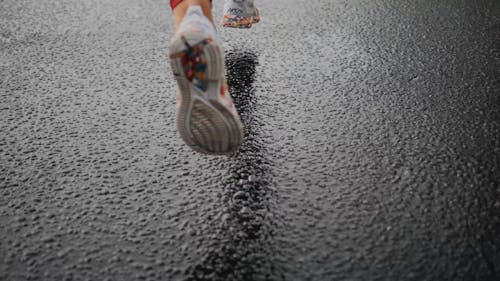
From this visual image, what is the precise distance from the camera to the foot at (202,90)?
1.53 m

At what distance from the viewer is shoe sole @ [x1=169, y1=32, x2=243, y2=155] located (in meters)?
1.53

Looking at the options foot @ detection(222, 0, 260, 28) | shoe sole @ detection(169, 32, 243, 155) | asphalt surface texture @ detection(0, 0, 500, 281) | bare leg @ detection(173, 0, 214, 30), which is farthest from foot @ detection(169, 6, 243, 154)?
foot @ detection(222, 0, 260, 28)

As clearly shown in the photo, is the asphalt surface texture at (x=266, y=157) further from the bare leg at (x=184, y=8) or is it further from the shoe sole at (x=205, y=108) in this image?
the bare leg at (x=184, y=8)

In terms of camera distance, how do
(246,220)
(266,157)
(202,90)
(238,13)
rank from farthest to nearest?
(238,13)
(266,157)
(246,220)
(202,90)

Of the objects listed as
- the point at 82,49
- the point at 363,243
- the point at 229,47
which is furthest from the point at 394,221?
the point at 82,49

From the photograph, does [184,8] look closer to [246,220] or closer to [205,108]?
[205,108]

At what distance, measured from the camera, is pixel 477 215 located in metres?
1.74

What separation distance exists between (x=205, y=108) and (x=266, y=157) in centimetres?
50

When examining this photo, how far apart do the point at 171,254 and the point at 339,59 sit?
1.57 metres

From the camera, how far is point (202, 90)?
158 cm

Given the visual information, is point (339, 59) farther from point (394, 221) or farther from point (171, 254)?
point (171, 254)

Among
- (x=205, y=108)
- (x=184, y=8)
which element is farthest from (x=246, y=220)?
(x=184, y=8)

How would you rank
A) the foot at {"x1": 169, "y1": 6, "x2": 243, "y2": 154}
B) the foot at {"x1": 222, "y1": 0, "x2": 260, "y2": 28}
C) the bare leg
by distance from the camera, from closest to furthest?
the foot at {"x1": 169, "y1": 6, "x2": 243, "y2": 154} → the bare leg → the foot at {"x1": 222, "y1": 0, "x2": 260, "y2": 28}

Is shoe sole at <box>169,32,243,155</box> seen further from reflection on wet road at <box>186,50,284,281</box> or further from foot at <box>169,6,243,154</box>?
reflection on wet road at <box>186,50,284,281</box>
